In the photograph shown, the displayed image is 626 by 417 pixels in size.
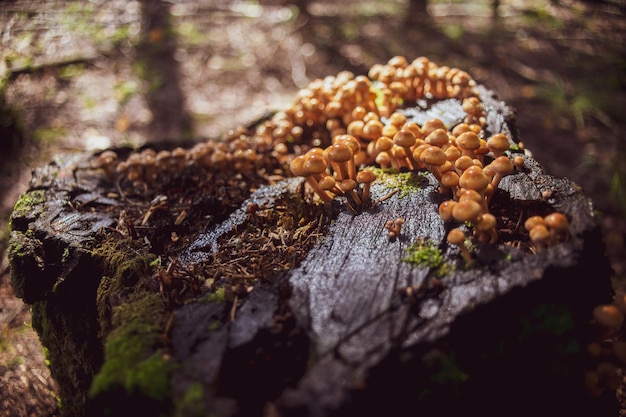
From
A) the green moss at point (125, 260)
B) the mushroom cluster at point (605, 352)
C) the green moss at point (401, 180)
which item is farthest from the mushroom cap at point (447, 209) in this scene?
the green moss at point (125, 260)

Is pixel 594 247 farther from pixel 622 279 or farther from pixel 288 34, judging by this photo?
pixel 288 34

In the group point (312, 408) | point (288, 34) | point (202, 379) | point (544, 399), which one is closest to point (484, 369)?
point (544, 399)

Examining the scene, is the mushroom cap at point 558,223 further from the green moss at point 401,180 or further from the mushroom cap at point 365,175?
the mushroom cap at point 365,175

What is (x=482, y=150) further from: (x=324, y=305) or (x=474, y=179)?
(x=324, y=305)

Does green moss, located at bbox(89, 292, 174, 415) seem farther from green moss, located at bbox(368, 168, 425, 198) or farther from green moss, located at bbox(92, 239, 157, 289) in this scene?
green moss, located at bbox(368, 168, 425, 198)

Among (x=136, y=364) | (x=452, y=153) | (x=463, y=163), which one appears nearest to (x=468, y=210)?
(x=463, y=163)

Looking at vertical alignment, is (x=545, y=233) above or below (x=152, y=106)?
above
